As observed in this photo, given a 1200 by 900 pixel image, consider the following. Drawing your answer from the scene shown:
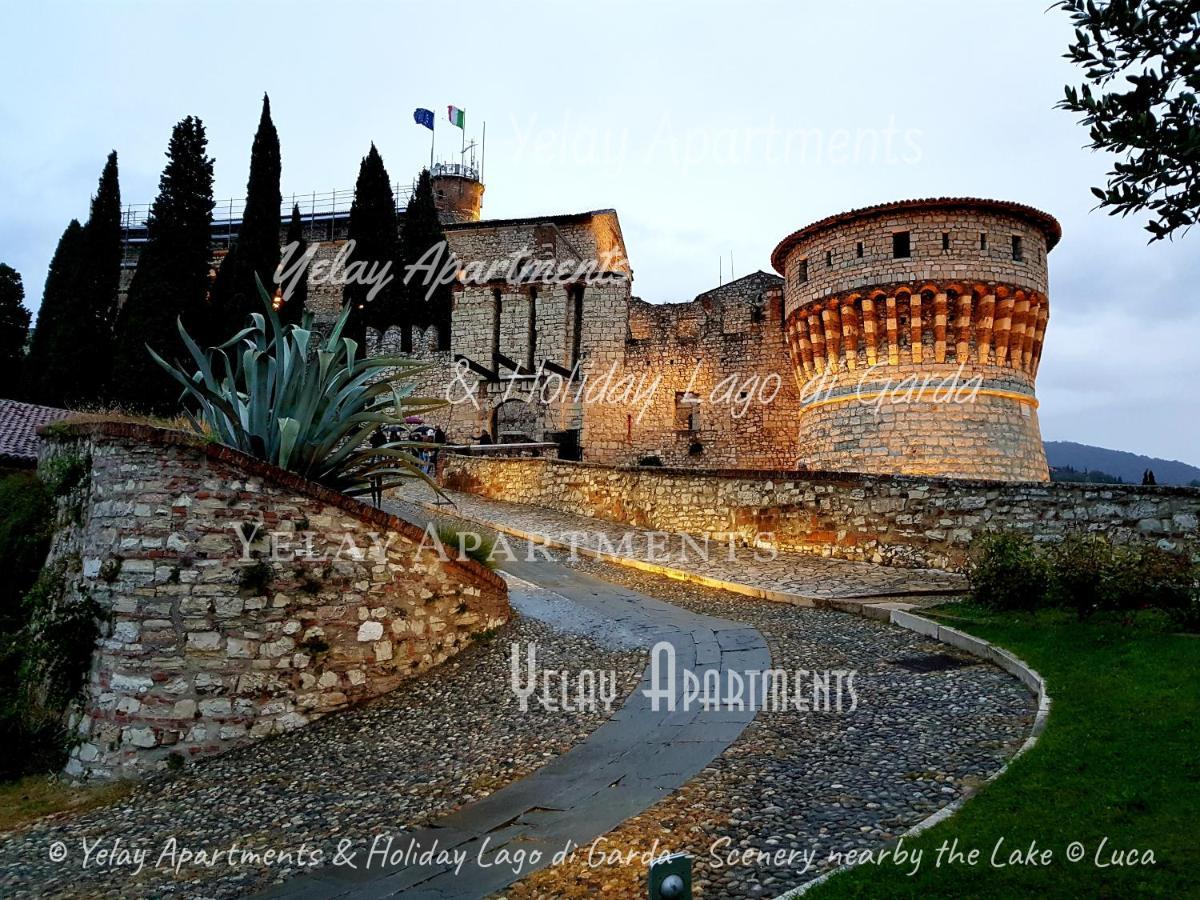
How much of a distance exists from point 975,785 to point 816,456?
58.7ft

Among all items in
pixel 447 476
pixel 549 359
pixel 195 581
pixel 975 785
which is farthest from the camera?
pixel 549 359

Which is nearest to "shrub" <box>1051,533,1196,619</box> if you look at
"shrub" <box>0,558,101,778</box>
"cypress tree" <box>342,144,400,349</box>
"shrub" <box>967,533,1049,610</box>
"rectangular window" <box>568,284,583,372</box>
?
"shrub" <box>967,533,1049,610</box>

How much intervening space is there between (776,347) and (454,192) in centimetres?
3044

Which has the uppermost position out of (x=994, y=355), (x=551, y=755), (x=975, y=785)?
(x=994, y=355)

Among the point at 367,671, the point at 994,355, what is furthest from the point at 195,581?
the point at 994,355

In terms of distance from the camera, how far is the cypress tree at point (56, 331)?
27.5 metres

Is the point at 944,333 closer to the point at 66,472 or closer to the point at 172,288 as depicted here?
the point at 66,472

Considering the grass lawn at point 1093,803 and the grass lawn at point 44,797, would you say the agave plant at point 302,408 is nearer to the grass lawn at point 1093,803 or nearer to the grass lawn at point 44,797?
the grass lawn at point 44,797

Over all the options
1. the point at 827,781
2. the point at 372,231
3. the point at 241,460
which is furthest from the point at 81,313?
the point at 827,781

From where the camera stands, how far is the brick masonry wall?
11.4 meters

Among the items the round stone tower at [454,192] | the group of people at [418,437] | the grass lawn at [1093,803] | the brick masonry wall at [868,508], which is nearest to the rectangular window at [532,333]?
the group of people at [418,437]

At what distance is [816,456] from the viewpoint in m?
21.7

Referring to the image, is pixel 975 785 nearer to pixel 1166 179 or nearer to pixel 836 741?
pixel 836 741

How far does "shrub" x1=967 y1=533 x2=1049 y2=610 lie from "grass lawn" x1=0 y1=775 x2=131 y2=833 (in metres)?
9.87
